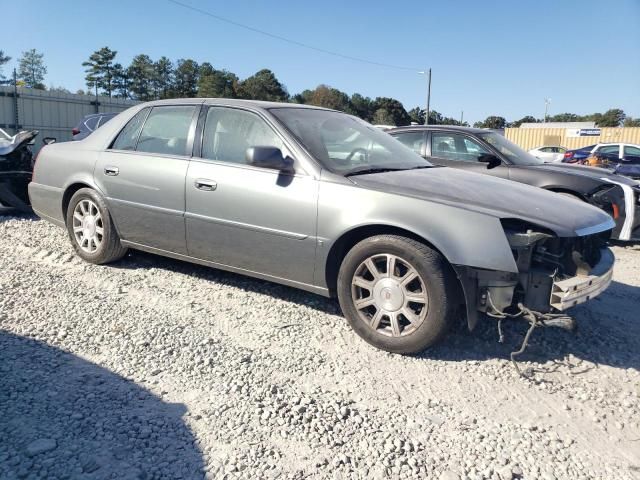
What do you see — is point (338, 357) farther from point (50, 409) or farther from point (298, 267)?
point (50, 409)

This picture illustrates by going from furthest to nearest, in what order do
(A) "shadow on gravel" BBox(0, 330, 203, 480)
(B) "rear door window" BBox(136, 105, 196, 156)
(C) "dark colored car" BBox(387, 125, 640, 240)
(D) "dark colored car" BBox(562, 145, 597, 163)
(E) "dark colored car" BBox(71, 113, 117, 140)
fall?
1. (D) "dark colored car" BBox(562, 145, 597, 163)
2. (E) "dark colored car" BBox(71, 113, 117, 140)
3. (C) "dark colored car" BBox(387, 125, 640, 240)
4. (B) "rear door window" BBox(136, 105, 196, 156)
5. (A) "shadow on gravel" BBox(0, 330, 203, 480)

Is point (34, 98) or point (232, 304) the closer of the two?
point (232, 304)

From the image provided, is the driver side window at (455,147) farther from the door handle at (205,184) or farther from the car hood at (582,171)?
the door handle at (205,184)

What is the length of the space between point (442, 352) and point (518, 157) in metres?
4.49

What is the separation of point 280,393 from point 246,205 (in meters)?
1.54

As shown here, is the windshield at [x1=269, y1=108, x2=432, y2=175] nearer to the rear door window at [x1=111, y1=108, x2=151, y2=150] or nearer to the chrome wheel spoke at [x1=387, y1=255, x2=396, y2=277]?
the chrome wheel spoke at [x1=387, y1=255, x2=396, y2=277]

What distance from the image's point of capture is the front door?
12.3 feet

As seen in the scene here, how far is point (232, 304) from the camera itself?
4.15 metres

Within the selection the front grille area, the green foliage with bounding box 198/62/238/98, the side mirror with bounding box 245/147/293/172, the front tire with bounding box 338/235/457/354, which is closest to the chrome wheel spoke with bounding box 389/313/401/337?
the front tire with bounding box 338/235/457/354

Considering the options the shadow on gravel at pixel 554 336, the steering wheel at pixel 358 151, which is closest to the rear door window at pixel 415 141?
the steering wheel at pixel 358 151

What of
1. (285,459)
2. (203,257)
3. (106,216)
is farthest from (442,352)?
(106,216)

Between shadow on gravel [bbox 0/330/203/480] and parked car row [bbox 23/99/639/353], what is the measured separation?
1427 millimetres

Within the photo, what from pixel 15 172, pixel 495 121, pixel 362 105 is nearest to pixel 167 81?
pixel 362 105

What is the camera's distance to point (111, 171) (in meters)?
4.77
